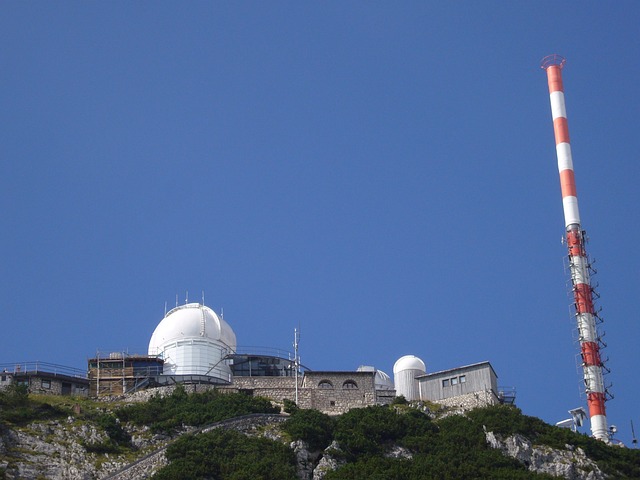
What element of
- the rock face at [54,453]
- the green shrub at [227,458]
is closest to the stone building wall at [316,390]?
the rock face at [54,453]

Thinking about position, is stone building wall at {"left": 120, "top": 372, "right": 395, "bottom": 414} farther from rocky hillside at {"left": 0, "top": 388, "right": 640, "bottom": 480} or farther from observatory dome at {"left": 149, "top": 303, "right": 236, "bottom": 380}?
rocky hillside at {"left": 0, "top": 388, "right": 640, "bottom": 480}

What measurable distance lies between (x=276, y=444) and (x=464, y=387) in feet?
62.3

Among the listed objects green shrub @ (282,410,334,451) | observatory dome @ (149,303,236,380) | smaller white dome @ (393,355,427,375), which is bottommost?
green shrub @ (282,410,334,451)

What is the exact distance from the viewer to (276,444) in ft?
272

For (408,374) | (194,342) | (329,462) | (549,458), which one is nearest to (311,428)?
(329,462)

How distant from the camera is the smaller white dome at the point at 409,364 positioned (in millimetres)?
100875

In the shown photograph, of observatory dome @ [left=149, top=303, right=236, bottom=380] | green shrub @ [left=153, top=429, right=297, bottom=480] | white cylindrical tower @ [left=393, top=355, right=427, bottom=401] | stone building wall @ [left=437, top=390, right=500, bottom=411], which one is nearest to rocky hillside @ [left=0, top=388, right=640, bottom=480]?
green shrub @ [left=153, top=429, right=297, bottom=480]

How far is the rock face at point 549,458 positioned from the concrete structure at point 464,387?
27.6ft

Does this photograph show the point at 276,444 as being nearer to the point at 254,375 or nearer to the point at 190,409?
the point at 190,409

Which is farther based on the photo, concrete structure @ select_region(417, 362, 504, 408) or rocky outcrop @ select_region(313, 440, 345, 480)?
concrete structure @ select_region(417, 362, 504, 408)

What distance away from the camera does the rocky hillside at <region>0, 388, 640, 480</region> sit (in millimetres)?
79688

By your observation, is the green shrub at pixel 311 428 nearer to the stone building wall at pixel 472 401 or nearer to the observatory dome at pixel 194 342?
the stone building wall at pixel 472 401

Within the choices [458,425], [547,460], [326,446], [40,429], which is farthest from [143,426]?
[547,460]

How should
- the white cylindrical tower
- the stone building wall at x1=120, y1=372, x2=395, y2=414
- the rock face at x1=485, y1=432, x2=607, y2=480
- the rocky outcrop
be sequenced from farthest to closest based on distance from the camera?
the white cylindrical tower → the stone building wall at x1=120, y1=372, x2=395, y2=414 → the rock face at x1=485, y1=432, x2=607, y2=480 → the rocky outcrop
